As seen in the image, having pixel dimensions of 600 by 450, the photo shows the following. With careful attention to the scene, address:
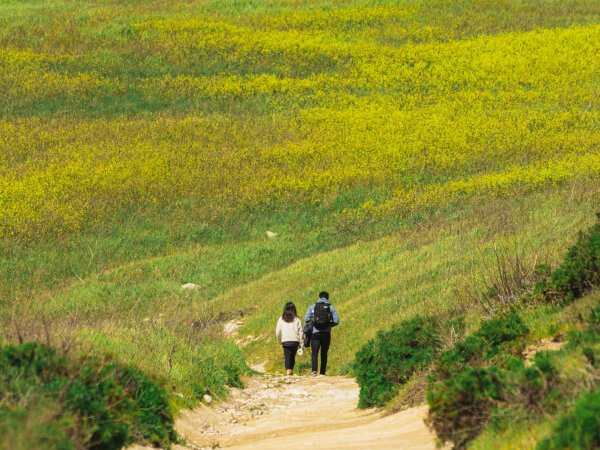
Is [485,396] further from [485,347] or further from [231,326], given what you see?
[231,326]

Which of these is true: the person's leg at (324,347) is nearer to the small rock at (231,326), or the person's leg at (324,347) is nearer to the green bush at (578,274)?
the small rock at (231,326)

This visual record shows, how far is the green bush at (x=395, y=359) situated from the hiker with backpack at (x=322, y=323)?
12.4 feet

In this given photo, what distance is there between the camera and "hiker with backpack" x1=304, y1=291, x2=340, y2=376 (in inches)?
697

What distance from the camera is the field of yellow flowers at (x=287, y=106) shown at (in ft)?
123

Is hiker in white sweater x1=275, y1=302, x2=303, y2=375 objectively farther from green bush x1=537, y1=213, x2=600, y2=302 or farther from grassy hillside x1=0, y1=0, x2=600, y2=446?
green bush x1=537, y1=213, x2=600, y2=302

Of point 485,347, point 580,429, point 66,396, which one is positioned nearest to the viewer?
point 580,429

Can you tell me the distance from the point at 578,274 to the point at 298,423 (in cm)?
357

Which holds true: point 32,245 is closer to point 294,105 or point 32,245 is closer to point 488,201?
point 488,201

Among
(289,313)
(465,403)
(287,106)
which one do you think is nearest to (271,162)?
(287,106)

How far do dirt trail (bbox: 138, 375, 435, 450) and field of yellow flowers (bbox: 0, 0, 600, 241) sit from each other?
68.0ft

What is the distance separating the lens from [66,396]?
7379mm

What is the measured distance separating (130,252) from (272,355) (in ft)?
41.7

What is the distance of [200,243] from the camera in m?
33.8

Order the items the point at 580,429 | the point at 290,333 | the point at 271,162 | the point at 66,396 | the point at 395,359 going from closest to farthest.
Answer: the point at 580,429, the point at 66,396, the point at 395,359, the point at 290,333, the point at 271,162
